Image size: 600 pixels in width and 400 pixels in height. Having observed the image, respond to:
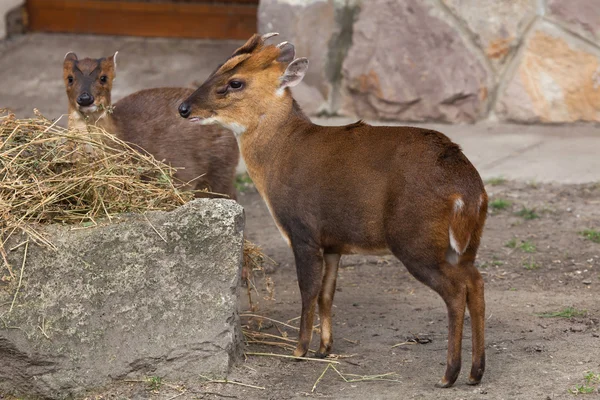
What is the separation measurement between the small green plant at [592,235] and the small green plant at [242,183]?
285 centimetres

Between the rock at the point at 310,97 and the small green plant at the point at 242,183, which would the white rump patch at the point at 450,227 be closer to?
the small green plant at the point at 242,183

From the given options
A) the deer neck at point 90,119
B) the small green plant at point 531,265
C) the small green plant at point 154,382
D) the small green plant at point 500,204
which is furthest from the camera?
the small green plant at point 500,204

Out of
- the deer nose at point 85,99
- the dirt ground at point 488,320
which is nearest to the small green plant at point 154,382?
the dirt ground at point 488,320

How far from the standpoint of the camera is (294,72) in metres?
5.12

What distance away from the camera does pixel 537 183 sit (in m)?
7.82

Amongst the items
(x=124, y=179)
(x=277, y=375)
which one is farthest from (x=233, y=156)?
(x=277, y=375)

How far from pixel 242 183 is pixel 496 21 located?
2.62 metres

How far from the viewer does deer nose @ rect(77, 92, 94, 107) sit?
6422 millimetres

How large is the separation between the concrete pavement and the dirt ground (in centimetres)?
38

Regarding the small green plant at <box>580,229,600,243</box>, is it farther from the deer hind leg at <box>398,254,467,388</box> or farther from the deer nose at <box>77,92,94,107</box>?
the deer nose at <box>77,92,94,107</box>

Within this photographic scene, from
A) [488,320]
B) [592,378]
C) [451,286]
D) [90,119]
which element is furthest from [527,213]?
[90,119]

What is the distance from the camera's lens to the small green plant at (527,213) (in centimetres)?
723

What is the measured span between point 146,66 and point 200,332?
5.89 m

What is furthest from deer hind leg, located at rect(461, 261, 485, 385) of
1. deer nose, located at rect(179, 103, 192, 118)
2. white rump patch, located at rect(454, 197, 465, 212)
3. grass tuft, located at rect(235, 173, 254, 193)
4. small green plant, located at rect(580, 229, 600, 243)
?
grass tuft, located at rect(235, 173, 254, 193)
